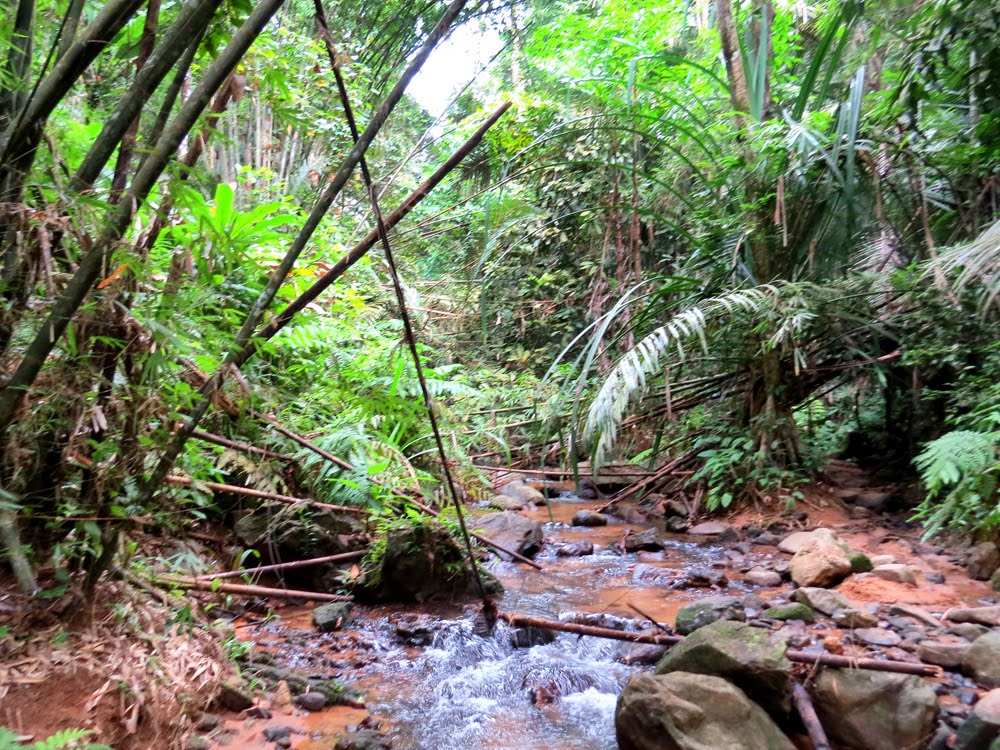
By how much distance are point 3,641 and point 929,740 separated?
268 cm

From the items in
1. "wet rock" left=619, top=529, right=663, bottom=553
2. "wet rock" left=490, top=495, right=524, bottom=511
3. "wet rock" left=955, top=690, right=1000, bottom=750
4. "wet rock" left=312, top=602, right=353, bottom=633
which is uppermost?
"wet rock" left=490, top=495, right=524, bottom=511

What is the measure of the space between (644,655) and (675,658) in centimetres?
51

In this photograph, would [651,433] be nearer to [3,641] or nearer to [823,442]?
[823,442]

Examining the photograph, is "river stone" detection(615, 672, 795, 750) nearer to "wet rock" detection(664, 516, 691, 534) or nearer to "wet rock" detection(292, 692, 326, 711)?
"wet rock" detection(292, 692, 326, 711)

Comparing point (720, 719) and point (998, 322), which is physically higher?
point (998, 322)

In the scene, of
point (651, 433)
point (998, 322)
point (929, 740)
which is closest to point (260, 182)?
point (651, 433)

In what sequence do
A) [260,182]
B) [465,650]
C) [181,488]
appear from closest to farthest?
[181,488] → [465,650] → [260,182]

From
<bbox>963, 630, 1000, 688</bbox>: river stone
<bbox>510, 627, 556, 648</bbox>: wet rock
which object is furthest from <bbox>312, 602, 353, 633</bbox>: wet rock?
<bbox>963, 630, 1000, 688</bbox>: river stone

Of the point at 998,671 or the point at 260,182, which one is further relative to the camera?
the point at 260,182

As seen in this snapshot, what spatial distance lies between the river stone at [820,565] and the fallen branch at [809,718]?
134 centimetres

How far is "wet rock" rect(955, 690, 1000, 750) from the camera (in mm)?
1853

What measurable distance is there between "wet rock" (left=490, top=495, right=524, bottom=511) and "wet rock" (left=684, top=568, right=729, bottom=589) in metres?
2.17

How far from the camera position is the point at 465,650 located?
3121mm

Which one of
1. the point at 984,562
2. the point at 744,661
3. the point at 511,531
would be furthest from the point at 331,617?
the point at 984,562
